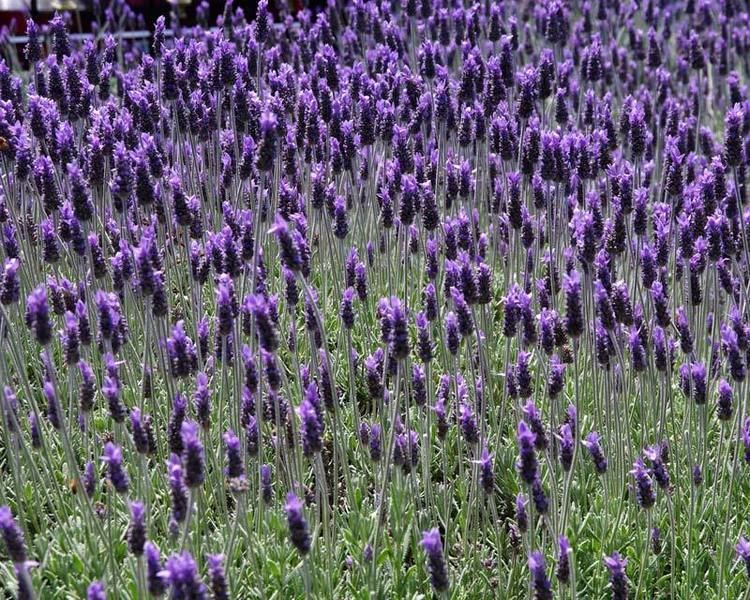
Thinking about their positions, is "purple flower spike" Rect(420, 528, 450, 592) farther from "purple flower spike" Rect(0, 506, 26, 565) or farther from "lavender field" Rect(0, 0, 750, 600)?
"purple flower spike" Rect(0, 506, 26, 565)

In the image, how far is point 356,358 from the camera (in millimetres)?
4137

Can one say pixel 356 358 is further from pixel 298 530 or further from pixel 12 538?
pixel 12 538

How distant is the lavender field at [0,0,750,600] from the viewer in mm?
3094

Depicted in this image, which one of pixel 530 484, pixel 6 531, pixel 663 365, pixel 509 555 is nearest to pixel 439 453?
pixel 509 555

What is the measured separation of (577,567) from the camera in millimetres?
3523

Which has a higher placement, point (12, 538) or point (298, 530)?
point (12, 538)

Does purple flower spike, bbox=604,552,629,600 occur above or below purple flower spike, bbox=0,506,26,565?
below

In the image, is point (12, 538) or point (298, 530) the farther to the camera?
point (298, 530)

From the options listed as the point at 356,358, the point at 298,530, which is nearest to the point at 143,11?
the point at 356,358

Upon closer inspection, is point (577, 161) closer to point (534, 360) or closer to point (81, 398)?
point (534, 360)

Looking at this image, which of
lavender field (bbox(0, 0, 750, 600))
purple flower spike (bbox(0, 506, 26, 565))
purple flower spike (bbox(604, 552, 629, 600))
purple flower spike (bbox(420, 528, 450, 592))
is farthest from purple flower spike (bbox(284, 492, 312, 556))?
purple flower spike (bbox(604, 552, 629, 600))

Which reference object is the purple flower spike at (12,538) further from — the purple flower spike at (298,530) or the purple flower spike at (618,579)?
Answer: the purple flower spike at (618,579)

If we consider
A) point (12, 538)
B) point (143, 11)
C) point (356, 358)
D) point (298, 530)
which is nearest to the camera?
point (12, 538)

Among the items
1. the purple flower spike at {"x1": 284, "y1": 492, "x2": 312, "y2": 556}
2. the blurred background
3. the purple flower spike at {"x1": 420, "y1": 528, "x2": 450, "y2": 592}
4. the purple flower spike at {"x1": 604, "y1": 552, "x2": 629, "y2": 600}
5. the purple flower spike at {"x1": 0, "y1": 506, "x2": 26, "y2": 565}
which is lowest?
the purple flower spike at {"x1": 604, "y1": 552, "x2": 629, "y2": 600}
